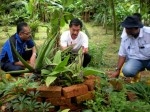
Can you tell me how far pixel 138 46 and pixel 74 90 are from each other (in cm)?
194

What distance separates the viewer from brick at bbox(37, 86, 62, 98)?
3344mm

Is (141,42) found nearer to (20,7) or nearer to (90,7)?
(90,7)

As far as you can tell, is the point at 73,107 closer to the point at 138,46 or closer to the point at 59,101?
the point at 59,101

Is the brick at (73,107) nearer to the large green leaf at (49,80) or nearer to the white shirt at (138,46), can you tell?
the large green leaf at (49,80)

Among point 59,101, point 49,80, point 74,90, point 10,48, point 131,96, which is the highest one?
point 10,48

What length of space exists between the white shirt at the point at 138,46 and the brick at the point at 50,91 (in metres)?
1.91

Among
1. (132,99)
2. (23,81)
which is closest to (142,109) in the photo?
(132,99)

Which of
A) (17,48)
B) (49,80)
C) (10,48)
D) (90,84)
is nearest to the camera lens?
(49,80)

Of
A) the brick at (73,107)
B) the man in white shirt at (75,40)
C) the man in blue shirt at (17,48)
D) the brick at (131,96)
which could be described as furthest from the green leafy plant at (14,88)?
the man in white shirt at (75,40)

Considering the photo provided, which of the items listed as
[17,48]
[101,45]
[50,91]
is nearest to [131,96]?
[50,91]

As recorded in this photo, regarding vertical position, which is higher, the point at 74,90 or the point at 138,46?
the point at 138,46

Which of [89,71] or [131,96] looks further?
[131,96]

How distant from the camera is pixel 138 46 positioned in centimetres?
495

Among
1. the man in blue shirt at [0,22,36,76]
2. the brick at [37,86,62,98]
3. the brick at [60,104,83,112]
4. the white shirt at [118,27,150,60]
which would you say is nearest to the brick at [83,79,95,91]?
the brick at [60,104,83,112]
